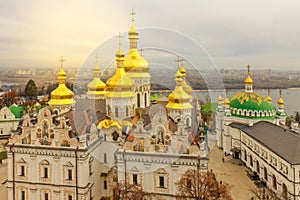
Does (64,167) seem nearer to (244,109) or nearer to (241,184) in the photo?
(241,184)

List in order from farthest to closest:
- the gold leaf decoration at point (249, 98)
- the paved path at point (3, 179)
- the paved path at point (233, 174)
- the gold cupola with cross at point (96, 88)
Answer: the gold leaf decoration at point (249, 98)
the gold cupola with cross at point (96, 88)
the paved path at point (233, 174)
the paved path at point (3, 179)

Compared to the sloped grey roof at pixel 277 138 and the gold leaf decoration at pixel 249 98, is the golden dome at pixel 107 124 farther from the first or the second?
the gold leaf decoration at pixel 249 98

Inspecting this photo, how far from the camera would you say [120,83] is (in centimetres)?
1234

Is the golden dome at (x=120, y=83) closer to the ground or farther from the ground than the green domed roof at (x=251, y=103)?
farther from the ground

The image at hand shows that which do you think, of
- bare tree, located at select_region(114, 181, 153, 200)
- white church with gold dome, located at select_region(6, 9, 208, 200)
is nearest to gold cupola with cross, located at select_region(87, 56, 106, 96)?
white church with gold dome, located at select_region(6, 9, 208, 200)

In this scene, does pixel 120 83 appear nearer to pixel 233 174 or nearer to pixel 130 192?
pixel 130 192

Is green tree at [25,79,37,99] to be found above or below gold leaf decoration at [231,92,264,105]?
above

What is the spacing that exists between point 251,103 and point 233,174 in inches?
185

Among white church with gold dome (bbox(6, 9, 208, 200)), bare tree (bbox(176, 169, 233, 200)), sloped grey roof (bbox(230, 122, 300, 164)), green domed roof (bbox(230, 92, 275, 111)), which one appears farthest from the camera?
green domed roof (bbox(230, 92, 275, 111))

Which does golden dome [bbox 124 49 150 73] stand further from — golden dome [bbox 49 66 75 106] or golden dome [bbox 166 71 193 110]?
golden dome [bbox 49 66 75 106]

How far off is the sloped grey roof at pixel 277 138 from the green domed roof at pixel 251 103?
1.06 meters

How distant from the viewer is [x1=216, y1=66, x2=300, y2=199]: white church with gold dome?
11.0 meters

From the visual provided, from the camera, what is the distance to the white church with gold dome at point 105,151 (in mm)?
9430

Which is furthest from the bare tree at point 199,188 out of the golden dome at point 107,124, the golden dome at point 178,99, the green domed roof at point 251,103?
the green domed roof at point 251,103
